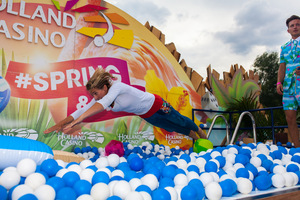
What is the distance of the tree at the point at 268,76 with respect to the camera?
36.3 ft

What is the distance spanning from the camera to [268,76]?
39.9 feet

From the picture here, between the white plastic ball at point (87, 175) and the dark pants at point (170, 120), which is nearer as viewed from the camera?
the white plastic ball at point (87, 175)

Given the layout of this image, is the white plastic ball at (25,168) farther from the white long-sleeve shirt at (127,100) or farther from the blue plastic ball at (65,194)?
the white long-sleeve shirt at (127,100)

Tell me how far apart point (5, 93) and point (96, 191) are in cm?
225

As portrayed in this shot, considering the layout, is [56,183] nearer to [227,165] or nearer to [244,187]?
[244,187]

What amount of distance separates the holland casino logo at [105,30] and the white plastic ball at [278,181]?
8.98 feet

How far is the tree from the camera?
11.1 metres

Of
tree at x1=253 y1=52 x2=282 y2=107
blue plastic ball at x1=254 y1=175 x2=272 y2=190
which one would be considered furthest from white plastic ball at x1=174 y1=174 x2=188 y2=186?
tree at x1=253 y1=52 x2=282 y2=107

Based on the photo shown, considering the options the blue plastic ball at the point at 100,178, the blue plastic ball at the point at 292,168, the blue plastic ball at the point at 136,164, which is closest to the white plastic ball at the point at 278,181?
the blue plastic ball at the point at 292,168

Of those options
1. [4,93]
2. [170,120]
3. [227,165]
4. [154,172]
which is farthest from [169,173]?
[4,93]

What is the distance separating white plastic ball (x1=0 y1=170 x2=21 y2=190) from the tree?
11.4 meters

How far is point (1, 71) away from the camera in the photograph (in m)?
2.67

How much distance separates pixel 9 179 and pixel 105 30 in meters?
2.73

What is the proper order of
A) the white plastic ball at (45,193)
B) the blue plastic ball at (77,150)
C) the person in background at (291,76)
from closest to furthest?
the white plastic ball at (45,193) → the person in background at (291,76) → the blue plastic ball at (77,150)
